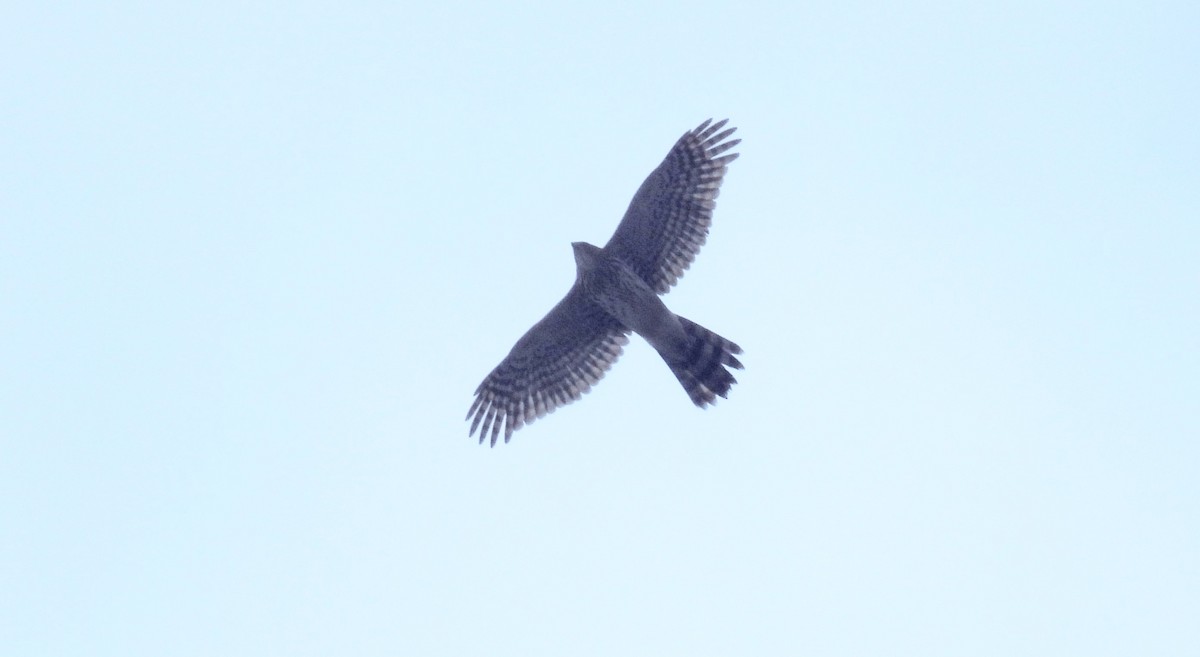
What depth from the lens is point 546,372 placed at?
1717 centimetres

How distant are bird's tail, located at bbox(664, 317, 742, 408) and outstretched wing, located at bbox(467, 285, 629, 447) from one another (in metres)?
1.03

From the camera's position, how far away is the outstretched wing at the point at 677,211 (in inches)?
638

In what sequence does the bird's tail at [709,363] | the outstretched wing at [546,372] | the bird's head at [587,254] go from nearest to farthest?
the bird's head at [587,254] < the bird's tail at [709,363] < the outstretched wing at [546,372]

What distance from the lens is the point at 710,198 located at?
1625 centimetres

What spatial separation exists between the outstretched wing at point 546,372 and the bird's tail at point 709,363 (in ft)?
3.37

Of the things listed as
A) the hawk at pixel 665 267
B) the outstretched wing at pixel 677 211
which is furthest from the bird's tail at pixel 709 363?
the outstretched wing at pixel 677 211

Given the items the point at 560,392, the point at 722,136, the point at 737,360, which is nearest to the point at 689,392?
the point at 737,360

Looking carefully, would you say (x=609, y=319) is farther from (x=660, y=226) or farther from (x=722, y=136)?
(x=722, y=136)

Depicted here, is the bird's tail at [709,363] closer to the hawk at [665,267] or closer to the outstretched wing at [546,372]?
the hawk at [665,267]

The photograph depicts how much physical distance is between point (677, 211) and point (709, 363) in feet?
6.02

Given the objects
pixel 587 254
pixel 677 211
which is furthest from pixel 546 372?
pixel 677 211

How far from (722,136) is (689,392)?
3.06 m

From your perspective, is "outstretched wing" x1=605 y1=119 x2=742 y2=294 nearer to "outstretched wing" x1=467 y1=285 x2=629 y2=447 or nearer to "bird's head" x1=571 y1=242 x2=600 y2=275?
"bird's head" x1=571 y1=242 x2=600 y2=275

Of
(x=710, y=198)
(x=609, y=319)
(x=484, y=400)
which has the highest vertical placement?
(x=710, y=198)
